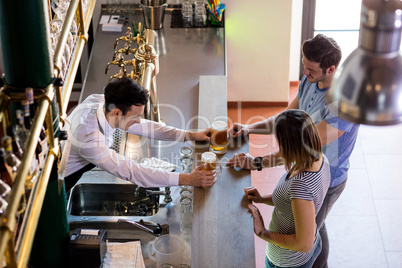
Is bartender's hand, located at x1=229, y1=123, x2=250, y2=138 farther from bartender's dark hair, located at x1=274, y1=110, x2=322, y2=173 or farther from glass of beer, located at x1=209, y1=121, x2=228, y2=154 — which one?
bartender's dark hair, located at x1=274, y1=110, x2=322, y2=173

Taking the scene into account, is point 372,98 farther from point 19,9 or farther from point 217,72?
point 217,72

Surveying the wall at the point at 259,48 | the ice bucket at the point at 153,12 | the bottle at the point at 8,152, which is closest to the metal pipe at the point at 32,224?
the bottle at the point at 8,152

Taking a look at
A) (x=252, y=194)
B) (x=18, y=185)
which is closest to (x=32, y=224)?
(x=18, y=185)

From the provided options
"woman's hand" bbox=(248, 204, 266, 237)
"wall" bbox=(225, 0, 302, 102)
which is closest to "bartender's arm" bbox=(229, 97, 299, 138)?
"woman's hand" bbox=(248, 204, 266, 237)

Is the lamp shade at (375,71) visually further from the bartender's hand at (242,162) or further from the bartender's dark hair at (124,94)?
the bartender's dark hair at (124,94)

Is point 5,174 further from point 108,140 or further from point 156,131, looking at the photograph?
point 156,131

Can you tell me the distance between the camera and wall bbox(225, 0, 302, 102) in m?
5.49

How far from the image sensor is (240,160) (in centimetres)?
267

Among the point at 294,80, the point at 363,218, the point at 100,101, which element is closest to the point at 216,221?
the point at 100,101

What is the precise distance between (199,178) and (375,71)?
4.13 ft

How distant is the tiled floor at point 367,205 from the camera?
3.91 meters

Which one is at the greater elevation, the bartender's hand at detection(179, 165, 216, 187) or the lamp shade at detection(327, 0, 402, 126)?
the lamp shade at detection(327, 0, 402, 126)

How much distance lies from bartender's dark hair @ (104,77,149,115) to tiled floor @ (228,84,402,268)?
68.4 inches

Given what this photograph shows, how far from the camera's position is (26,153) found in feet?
4.61
